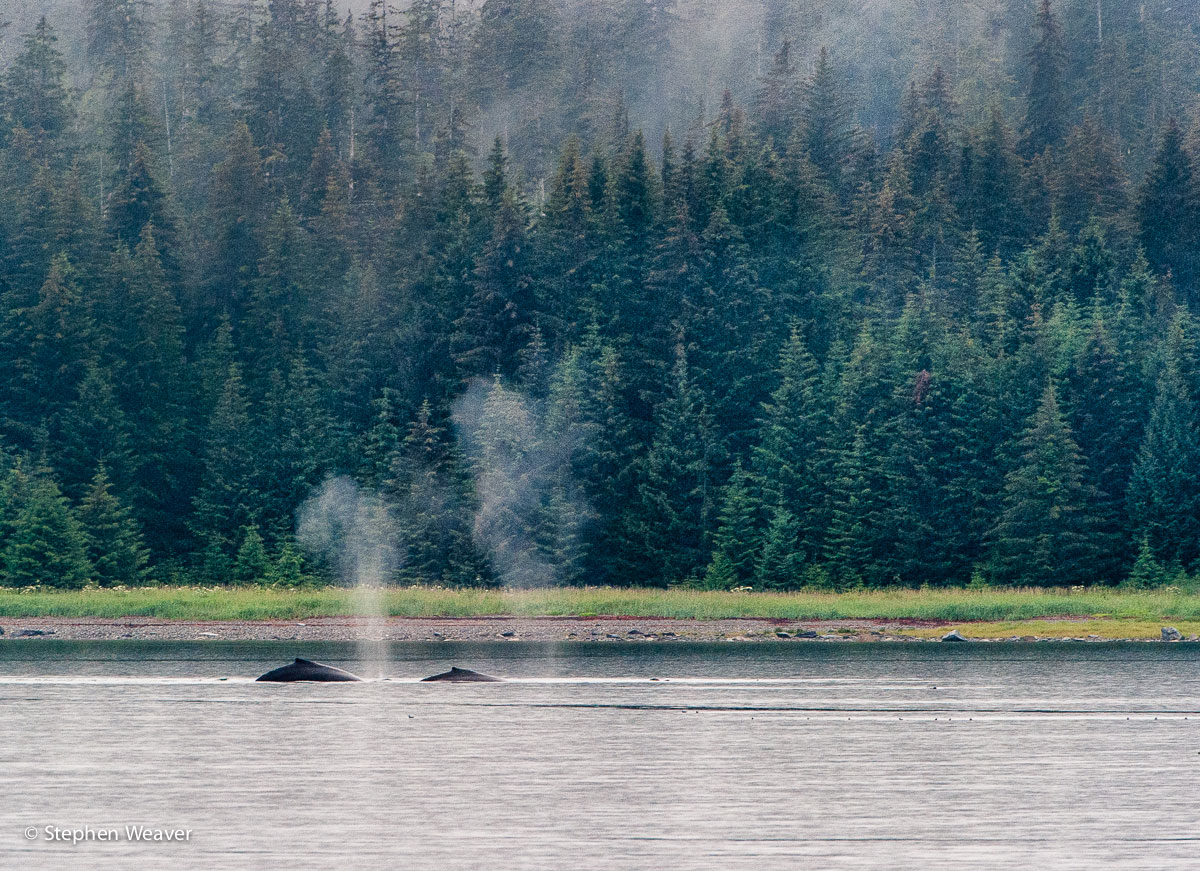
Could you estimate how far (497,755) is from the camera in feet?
87.3

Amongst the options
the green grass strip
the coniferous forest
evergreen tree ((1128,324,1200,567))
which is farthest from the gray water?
the coniferous forest

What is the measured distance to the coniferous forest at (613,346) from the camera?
8112 cm

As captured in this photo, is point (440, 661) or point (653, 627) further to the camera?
point (653, 627)

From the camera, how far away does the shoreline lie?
192 feet

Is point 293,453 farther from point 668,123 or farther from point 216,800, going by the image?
point 668,123

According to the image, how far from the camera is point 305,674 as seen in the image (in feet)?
128

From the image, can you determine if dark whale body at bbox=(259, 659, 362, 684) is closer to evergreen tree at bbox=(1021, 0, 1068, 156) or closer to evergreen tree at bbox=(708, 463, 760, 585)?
evergreen tree at bbox=(708, 463, 760, 585)

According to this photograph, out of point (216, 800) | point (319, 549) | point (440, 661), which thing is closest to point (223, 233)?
point (319, 549)

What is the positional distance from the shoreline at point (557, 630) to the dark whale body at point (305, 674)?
1801cm

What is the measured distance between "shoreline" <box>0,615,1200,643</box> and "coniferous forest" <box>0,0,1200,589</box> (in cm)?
1538

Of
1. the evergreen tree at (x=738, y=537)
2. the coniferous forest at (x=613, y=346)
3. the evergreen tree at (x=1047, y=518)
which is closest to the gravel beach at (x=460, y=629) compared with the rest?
the coniferous forest at (x=613, y=346)

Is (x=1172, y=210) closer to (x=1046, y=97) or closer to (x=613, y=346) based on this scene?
(x=1046, y=97)

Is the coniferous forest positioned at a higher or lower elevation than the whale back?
higher

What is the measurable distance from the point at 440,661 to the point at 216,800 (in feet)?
80.2
